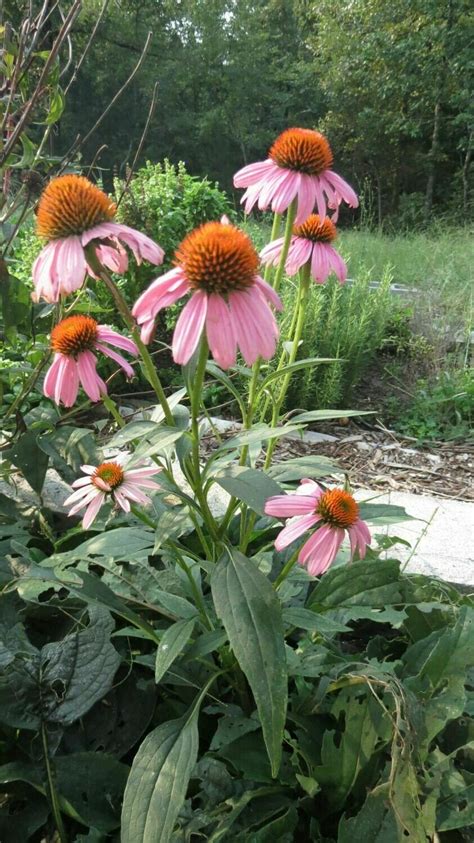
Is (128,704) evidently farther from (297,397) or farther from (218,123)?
(218,123)

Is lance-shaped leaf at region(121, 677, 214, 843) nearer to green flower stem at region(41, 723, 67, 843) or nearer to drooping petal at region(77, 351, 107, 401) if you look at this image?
green flower stem at region(41, 723, 67, 843)

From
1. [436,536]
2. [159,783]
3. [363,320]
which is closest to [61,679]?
[159,783]

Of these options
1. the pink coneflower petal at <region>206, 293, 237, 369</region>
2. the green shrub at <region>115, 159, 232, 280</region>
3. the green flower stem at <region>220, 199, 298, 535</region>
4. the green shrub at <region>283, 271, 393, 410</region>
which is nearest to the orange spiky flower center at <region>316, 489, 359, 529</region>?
the green flower stem at <region>220, 199, 298, 535</region>

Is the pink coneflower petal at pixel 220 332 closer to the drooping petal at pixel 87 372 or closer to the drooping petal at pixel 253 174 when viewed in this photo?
the drooping petal at pixel 87 372

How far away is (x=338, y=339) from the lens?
2.85m

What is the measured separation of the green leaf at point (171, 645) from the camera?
32.6 inches

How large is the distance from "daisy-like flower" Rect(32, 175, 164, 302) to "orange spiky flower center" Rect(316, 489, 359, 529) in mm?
449

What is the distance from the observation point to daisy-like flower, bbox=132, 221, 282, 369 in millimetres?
719

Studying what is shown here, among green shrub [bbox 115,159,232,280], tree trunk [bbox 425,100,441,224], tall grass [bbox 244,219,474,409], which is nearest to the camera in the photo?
tall grass [bbox 244,219,474,409]

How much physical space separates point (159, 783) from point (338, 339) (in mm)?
2280

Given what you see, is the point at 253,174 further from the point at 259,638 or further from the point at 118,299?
the point at 259,638

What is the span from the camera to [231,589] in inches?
31.9

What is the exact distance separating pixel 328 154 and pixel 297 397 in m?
1.74

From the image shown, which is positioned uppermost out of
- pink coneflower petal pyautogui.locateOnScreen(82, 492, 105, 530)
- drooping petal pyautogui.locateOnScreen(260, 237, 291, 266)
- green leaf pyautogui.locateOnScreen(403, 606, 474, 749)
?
drooping petal pyautogui.locateOnScreen(260, 237, 291, 266)
